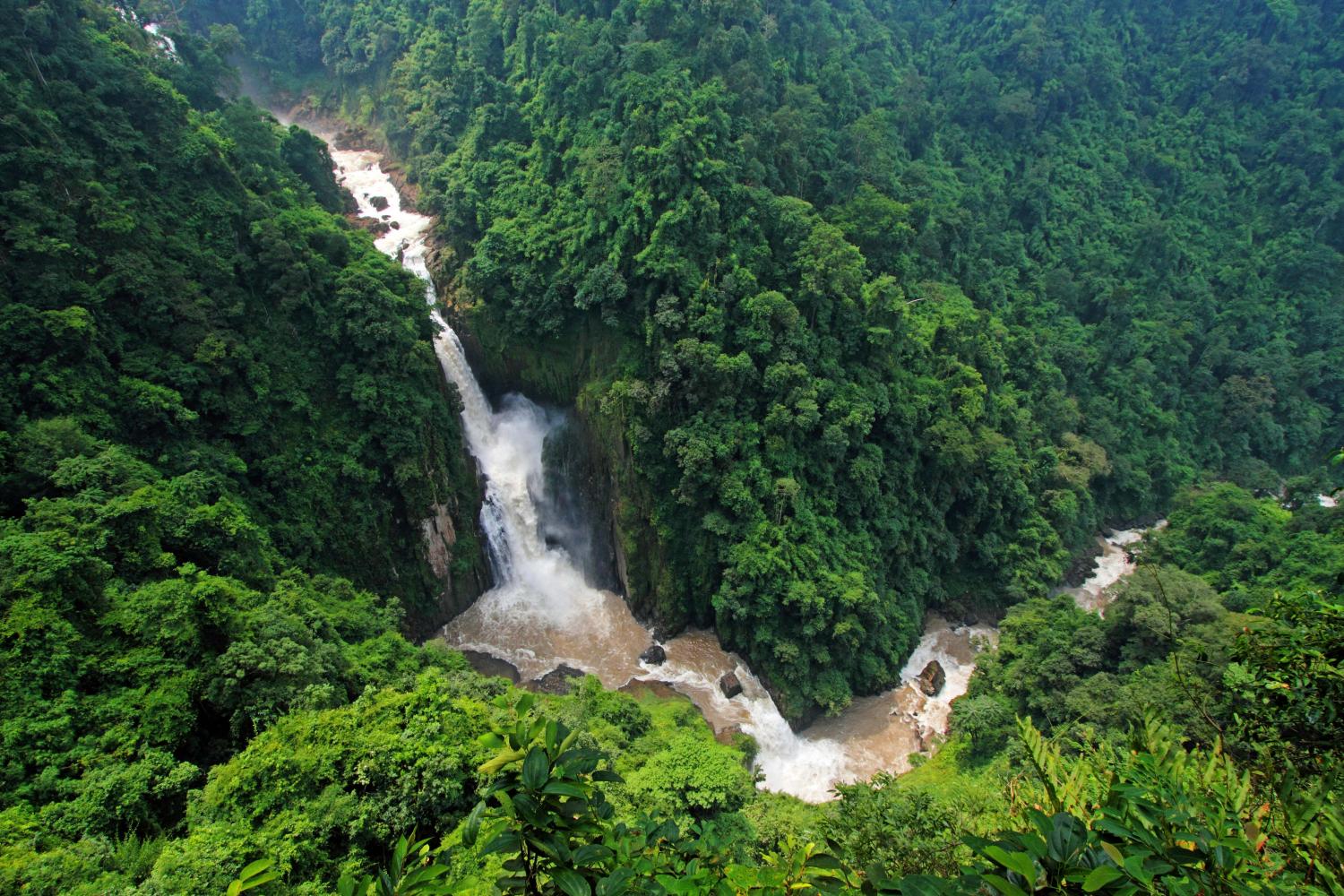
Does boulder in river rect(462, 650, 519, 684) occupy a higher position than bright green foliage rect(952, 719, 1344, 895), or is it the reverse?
bright green foliage rect(952, 719, 1344, 895)

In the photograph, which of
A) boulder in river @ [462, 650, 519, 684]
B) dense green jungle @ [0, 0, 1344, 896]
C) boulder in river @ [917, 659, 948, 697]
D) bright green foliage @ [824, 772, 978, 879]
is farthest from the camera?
boulder in river @ [917, 659, 948, 697]

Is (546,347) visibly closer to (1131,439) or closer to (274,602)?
(274,602)

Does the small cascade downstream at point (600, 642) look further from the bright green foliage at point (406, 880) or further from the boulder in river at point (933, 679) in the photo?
the bright green foliage at point (406, 880)

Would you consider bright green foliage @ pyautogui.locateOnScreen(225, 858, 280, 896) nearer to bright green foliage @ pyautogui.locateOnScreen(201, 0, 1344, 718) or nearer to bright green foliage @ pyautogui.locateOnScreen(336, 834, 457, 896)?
bright green foliage @ pyautogui.locateOnScreen(336, 834, 457, 896)

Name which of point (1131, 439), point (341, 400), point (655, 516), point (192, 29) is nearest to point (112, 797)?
point (341, 400)

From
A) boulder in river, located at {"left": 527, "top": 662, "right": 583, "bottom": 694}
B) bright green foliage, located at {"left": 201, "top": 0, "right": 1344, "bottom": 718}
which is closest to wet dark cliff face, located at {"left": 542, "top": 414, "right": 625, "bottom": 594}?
bright green foliage, located at {"left": 201, "top": 0, "right": 1344, "bottom": 718}

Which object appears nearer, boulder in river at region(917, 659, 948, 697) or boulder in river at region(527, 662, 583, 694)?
boulder in river at region(527, 662, 583, 694)

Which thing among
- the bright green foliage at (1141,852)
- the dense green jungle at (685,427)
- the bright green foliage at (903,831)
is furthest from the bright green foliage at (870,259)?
the bright green foliage at (1141,852)
